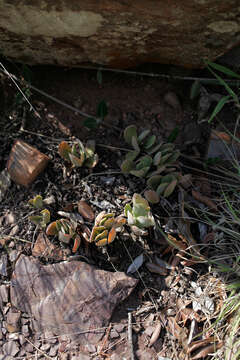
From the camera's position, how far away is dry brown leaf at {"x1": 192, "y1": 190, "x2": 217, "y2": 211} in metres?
2.11

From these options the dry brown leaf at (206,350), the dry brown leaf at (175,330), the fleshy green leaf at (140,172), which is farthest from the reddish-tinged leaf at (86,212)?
the dry brown leaf at (206,350)

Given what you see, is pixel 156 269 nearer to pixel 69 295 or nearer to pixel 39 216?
pixel 69 295

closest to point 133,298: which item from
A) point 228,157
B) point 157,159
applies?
point 157,159

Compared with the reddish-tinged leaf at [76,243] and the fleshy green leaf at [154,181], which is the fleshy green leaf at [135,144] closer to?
the fleshy green leaf at [154,181]

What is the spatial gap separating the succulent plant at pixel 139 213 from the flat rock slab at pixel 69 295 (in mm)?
287

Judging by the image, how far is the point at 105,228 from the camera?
6.29 feet

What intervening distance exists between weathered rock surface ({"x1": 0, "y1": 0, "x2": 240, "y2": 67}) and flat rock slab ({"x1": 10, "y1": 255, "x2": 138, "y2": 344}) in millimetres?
1247

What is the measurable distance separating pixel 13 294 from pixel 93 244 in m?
0.50

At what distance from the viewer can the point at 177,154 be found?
2.08 metres

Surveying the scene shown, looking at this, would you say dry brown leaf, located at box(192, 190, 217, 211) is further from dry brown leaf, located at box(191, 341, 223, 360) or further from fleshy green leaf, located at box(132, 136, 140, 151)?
dry brown leaf, located at box(191, 341, 223, 360)

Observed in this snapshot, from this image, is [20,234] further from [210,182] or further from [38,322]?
[210,182]

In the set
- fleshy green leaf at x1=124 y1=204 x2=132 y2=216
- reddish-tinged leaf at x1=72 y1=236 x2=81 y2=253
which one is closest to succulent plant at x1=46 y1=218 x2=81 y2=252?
reddish-tinged leaf at x1=72 y1=236 x2=81 y2=253

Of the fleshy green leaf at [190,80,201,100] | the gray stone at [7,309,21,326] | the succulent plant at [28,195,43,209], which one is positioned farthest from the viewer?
the fleshy green leaf at [190,80,201,100]

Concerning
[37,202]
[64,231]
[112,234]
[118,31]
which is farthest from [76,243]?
[118,31]
